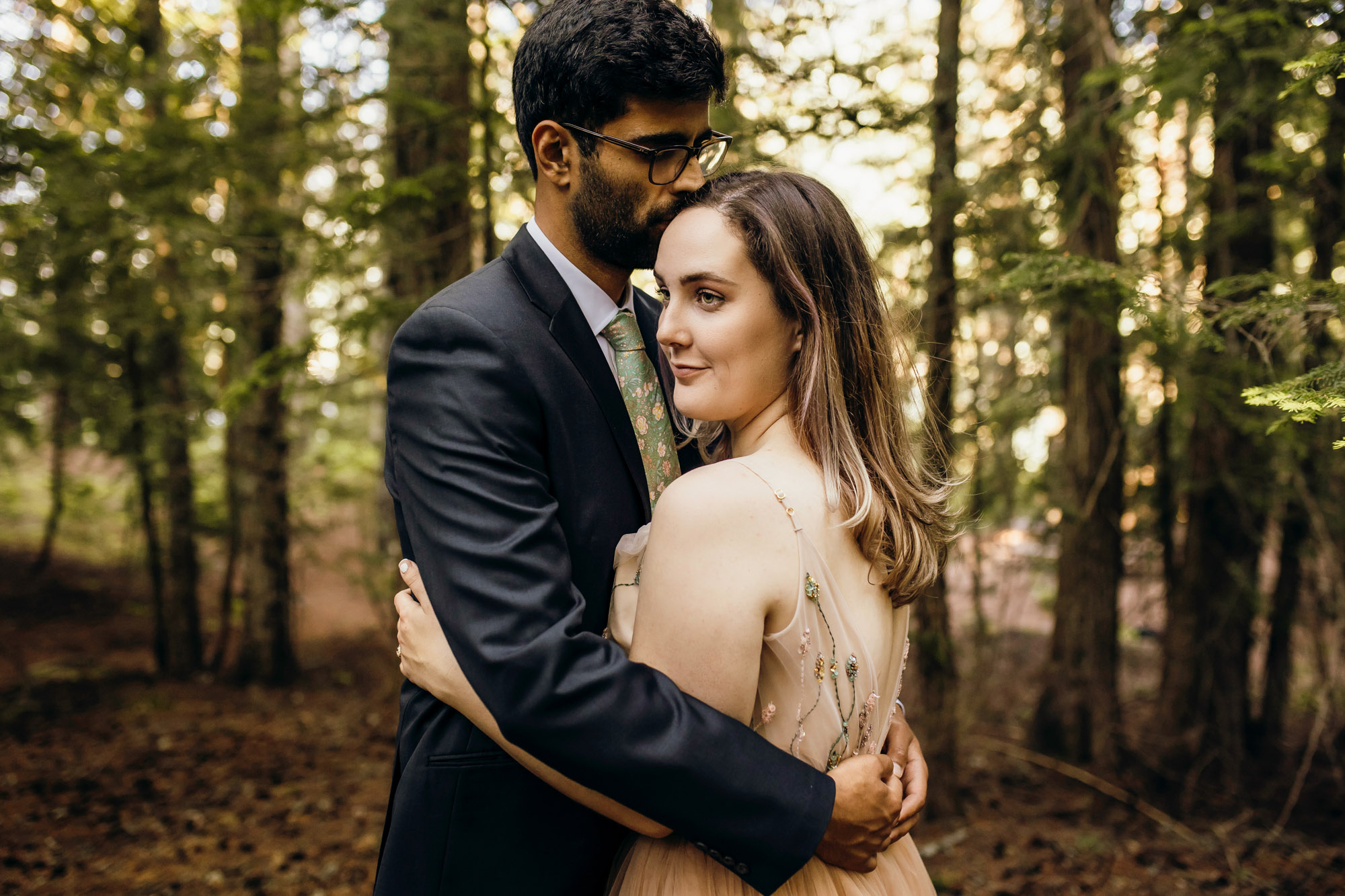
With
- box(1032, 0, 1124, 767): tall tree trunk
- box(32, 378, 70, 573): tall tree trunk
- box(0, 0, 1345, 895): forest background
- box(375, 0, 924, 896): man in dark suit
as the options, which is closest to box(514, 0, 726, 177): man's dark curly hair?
box(375, 0, 924, 896): man in dark suit

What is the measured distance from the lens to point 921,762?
211cm

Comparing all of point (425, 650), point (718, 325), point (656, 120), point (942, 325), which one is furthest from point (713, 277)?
point (942, 325)

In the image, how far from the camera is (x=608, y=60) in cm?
193

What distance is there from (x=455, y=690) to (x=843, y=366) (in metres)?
1.13

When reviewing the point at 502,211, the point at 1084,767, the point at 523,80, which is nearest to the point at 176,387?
the point at 502,211

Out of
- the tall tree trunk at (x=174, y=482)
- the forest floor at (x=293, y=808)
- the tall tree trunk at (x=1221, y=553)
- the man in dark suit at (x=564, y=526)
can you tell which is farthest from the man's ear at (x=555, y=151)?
the tall tree trunk at (x=174, y=482)

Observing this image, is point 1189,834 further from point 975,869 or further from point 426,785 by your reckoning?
point 426,785

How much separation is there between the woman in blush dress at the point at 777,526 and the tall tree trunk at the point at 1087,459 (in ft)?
10.8

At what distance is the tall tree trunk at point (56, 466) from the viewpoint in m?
8.12

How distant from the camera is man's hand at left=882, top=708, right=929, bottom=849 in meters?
1.90

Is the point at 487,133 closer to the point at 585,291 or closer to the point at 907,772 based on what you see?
the point at 585,291

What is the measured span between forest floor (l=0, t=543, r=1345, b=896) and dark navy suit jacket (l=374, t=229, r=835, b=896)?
331 centimetres

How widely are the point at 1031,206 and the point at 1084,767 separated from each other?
399 centimetres

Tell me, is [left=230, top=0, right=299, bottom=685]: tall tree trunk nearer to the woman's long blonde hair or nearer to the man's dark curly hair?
the man's dark curly hair
